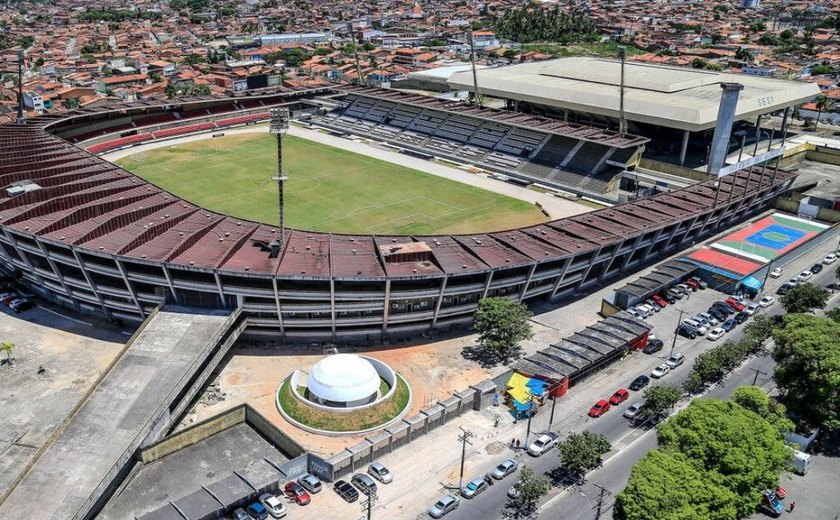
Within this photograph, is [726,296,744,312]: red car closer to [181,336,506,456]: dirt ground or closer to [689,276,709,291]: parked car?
[689,276,709,291]: parked car

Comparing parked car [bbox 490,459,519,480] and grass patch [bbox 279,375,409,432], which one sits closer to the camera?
parked car [bbox 490,459,519,480]

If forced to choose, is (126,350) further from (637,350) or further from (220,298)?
(637,350)

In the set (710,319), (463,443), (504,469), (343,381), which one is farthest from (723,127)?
(343,381)

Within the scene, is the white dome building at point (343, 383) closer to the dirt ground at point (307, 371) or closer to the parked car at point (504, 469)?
the dirt ground at point (307, 371)

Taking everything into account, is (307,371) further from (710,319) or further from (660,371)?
(710,319)

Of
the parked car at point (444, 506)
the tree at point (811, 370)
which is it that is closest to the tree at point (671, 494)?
the parked car at point (444, 506)

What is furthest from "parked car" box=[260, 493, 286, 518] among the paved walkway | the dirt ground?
the paved walkway
